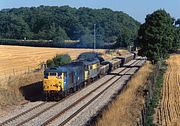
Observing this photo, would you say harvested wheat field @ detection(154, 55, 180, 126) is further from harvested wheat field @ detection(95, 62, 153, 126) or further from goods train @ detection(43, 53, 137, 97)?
goods train @ detection(43, 53, 137, 97)

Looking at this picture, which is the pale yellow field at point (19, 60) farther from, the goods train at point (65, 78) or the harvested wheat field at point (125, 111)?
the harvested wheat field at point (125, 111)

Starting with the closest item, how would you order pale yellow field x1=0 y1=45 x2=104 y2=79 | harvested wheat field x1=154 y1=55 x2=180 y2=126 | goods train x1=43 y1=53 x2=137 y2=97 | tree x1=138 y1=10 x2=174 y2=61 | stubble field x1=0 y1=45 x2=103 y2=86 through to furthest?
harvested wheat field x1=154 y1=55 x2=180 y2=126
goods train x1=43 y1=53 x2=137 y2=97
stubble field x1=0 y1=45 x2=103 y2=86
pale yellow field x1=0 y1=45 x2=104 y2=79
tree x1=138 y1=10 x2=174 y2=61

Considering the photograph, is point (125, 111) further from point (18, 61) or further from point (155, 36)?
point (18, 61)

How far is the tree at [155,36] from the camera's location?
224 feet

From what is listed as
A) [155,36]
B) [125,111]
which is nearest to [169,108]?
[125,111]

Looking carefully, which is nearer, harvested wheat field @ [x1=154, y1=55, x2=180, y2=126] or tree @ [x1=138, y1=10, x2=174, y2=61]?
harvested wheat field @ [x1=154, y1=55, x2=180, y2=126]

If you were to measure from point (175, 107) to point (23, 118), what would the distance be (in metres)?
10.7

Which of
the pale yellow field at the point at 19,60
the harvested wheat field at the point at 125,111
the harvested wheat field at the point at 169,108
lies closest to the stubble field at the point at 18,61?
the pale yellow field at the point at 19,60

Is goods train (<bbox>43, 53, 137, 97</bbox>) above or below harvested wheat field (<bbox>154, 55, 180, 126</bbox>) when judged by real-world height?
above

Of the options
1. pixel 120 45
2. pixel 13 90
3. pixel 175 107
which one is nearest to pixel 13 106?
pixel 13 90

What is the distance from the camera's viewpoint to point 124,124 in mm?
22750

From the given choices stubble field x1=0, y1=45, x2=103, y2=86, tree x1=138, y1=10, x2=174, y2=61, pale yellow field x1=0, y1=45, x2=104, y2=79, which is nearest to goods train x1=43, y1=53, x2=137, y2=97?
stubble field x1=0, y1=45, x2=103, y2=86

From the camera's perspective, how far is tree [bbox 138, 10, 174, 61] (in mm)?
68375

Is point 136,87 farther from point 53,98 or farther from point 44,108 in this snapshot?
point 44,108
